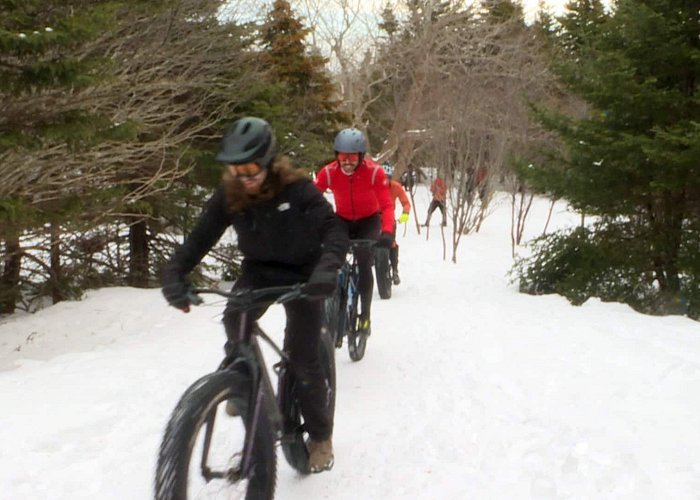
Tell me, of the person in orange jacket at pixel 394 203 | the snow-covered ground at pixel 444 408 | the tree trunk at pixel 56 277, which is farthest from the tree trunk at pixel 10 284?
the person in orange jacket at pixel 394 203

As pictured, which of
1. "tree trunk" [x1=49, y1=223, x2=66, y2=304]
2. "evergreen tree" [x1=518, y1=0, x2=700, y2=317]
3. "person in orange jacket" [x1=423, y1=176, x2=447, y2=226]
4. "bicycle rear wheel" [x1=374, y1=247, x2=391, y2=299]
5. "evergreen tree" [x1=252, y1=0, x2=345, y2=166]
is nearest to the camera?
"evergreen tree" [x1=518, y1=0, x2=700, y2=317]

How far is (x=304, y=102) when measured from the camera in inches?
780

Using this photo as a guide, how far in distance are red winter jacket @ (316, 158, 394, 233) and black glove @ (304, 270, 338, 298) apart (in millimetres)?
3190

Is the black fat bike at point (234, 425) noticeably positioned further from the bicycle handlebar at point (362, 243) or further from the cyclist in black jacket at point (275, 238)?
the bicycle handlebar at point (362, 243)

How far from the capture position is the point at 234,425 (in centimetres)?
305

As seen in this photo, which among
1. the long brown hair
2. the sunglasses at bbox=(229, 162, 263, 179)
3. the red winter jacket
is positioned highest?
the sunglasses at bbox=(229, 162, 263, 179)

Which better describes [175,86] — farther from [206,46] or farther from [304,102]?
[304,102]

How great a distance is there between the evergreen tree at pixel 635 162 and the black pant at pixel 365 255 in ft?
13.7

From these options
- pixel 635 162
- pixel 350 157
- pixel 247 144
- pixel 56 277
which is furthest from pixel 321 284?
pixel 56 277

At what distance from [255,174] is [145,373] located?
338cm

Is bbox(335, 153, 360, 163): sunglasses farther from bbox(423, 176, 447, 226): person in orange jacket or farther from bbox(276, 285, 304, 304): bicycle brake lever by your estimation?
bbox(423, 176, 447, 226): person in orange jacket

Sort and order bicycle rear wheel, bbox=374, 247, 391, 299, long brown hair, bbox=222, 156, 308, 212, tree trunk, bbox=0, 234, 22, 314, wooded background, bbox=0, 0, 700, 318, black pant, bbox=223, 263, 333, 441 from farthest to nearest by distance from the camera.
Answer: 1. tree trunk, bbox=0, 234, 22, 314
2. bicycle rear wheel, bbox=374, 247, 391, 299
3. wooded background, bbox=0, 0, 700, 318
4. black pant, bbox=223, 263, 333, 441
5. long brown hair, bbox=222, 156, 308, 212

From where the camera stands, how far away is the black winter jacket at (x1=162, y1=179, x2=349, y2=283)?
3.42 m

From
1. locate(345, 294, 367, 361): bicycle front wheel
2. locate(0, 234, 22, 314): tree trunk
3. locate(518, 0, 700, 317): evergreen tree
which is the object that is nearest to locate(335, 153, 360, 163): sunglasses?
locate(345, 294, 367, 361): bicycle front wheel
